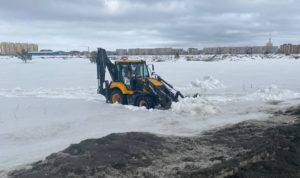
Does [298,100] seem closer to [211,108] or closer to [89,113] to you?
[211,108]

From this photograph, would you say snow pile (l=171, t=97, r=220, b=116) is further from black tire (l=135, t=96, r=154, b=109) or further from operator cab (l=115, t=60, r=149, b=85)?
operator cab (l=115, t=60, r=149, b=85)

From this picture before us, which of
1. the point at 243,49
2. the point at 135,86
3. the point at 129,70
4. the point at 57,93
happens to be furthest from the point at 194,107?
the point at 243,49

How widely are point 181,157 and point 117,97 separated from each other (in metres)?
6.51

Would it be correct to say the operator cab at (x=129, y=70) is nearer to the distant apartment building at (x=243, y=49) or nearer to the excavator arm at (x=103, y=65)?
the excavator arm at (x=103, y=65)

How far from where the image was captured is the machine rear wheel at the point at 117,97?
1099cm

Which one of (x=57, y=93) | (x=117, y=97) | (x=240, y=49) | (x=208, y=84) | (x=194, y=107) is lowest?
(x=57, y=93)

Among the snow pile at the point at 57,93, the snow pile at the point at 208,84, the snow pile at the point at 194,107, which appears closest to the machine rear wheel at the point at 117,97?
the snow pile at the point at 57,93

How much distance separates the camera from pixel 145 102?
10.3m

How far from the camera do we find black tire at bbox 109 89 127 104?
11.0 meters

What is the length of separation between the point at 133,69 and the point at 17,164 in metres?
6.52

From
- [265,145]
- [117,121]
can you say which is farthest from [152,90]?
[265,145]

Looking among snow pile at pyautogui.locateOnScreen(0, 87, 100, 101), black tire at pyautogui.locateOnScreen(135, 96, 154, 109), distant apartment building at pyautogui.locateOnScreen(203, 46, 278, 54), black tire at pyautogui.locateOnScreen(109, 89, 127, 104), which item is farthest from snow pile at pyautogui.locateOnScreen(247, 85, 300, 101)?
distant apartment building at pyautogui.locateOnScreen(203, 46, 278, 54)

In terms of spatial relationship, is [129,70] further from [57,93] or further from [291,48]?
[291,48]

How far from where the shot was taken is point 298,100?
11.4 metres
